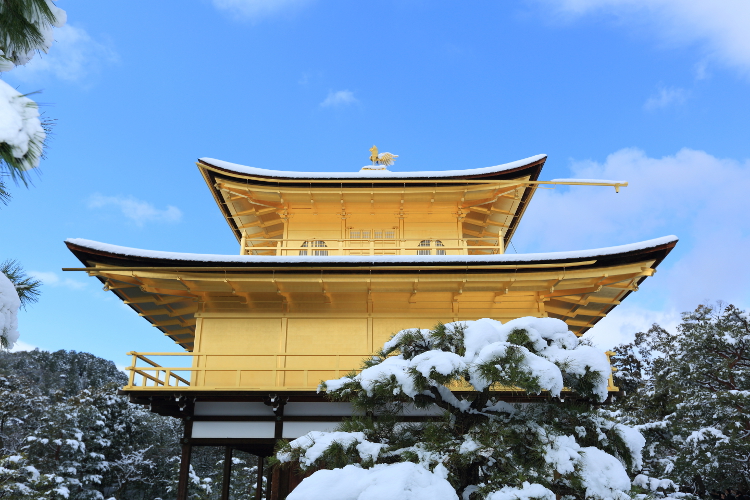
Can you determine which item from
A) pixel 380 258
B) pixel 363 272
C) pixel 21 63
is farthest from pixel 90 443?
pixel 21 63

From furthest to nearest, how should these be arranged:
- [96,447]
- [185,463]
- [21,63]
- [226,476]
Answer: [96,447], [226,476], [185,463], [21,63]

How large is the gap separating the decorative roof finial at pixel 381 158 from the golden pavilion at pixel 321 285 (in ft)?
10.7

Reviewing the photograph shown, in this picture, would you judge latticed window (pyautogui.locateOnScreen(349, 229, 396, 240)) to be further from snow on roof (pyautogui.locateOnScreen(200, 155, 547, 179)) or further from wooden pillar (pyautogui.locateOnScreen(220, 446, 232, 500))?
wooden pillar (pyautogui.locateOnScreen(220, 446, 232, 500))

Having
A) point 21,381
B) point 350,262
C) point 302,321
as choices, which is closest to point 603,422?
point 350,262

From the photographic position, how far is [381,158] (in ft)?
67.6

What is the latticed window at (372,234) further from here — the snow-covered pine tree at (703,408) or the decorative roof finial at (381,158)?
the snow-covered pine tree at (703,408)

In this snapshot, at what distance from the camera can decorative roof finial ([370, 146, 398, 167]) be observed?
67.6 feet

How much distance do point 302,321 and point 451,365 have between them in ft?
27.9

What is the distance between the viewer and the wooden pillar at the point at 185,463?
1307 centimetres

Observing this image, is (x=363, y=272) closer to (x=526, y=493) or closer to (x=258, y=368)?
(x=258, y=368)

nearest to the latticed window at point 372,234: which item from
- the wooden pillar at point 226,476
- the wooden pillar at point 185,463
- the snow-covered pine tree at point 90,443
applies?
the wooden pillar at point 226,476

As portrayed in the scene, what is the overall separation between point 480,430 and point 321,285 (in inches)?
304

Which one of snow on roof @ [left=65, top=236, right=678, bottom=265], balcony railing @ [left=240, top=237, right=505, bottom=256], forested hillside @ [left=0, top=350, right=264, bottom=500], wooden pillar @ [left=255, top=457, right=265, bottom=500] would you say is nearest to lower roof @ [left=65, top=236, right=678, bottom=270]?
snow on roof @ [left=65, top=236, right=678, bottom=265]

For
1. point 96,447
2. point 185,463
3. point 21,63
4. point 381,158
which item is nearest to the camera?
point 21,63
